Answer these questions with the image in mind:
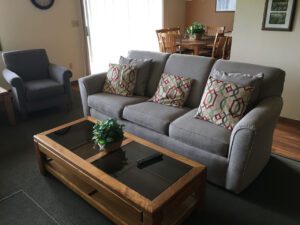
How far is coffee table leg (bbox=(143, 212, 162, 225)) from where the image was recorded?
1354 mm

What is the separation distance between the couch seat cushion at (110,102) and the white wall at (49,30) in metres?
1.97

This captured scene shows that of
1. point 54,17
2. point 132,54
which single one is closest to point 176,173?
point 132,54

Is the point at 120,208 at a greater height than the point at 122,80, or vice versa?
the point at 122,80

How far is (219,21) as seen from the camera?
6250mm

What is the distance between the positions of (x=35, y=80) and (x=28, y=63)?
0.84ft

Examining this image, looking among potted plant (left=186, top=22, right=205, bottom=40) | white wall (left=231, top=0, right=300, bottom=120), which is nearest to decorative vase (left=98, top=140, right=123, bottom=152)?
white wall (left=231, top=0, right=300, bottom=120)

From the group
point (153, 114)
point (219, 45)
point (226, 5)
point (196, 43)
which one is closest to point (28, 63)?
point (153, 114)

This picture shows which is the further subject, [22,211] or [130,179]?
[22,211]

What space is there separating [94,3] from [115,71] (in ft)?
7.15

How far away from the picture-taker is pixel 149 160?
1788mm

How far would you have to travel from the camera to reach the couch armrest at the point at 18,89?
123 inches

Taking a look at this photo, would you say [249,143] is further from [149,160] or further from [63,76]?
[63,76]

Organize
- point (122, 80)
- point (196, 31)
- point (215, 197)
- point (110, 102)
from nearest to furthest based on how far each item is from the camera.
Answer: point (215, 197) → point (110, 102) → point (122, 80) → point (196, 31)

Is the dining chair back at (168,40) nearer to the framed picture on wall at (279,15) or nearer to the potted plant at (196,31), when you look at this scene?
the potted plant at (196,31)
